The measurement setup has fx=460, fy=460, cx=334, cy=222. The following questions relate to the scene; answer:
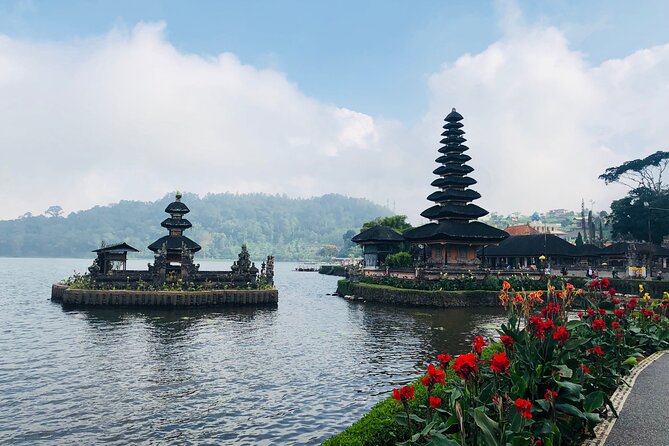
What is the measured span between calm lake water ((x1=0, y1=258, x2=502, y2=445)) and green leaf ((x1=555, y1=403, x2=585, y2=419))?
7.21 metres

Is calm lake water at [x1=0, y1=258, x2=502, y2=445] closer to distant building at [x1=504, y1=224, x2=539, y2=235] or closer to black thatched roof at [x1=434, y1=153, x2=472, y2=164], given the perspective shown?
black thatched roof at [x1=434, y1=153, x2=472, y2=164]

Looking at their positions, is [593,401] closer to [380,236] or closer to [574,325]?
[574,325]

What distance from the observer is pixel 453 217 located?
58.5m

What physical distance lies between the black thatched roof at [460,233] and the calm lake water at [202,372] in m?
17.9

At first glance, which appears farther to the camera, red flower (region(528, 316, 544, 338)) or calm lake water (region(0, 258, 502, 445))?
calm lake water (region(0, 258, 502, 445))

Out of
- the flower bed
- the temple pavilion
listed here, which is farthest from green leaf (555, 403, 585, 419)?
the temple pavilion

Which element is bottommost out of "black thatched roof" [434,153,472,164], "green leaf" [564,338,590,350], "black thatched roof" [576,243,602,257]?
"green leaf" [564,338,590,350]

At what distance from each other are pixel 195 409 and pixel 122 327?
62.5 feet

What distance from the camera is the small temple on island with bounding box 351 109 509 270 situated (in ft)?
181

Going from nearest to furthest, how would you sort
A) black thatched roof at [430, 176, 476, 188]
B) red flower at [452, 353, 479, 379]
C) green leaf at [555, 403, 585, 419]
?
red flower at [452, 353, 479, 379], green leaf at [555, 403, 585, 419], black thatched roof at [430, 176, 476, 188]

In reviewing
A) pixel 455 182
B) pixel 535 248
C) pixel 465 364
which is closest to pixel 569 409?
pixel 465 364

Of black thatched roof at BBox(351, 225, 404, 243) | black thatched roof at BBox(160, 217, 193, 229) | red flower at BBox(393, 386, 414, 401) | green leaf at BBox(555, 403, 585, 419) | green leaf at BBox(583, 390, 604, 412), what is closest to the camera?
red flower at BBox(393, 386, 414, 401)

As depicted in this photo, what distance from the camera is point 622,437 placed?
874cm

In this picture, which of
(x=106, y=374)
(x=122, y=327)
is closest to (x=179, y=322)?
(x=122, y=327)
